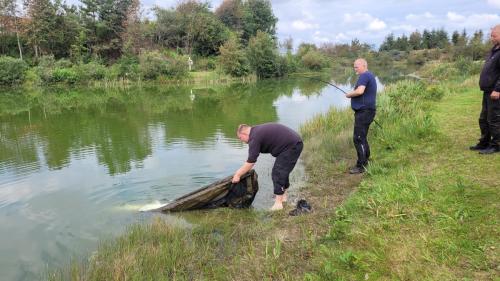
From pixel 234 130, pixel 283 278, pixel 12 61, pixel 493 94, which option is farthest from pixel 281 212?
pixel 12 61

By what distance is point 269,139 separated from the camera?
5352 millimetres

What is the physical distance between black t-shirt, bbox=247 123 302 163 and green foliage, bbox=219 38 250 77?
117ft

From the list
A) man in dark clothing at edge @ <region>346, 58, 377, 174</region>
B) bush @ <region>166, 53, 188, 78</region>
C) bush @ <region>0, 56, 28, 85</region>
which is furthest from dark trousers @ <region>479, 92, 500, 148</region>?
bush @ <region>0, 56, 28, 85</region>

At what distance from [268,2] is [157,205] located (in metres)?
62.5

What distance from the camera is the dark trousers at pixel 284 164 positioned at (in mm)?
5465

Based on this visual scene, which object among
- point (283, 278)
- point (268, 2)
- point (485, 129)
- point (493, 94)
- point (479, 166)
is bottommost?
point (283, 278)

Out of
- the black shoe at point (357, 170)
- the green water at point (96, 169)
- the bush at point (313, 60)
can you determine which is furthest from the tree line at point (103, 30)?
the black shoe at point (357, 170)

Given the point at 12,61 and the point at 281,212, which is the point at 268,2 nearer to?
the point at 12,61

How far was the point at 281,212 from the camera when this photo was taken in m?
5.59

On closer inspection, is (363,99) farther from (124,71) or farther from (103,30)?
(103,30)

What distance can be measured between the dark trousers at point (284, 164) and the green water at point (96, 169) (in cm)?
88

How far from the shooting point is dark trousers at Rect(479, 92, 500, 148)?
573 cm

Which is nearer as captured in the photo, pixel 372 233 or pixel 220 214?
pixel 372 233

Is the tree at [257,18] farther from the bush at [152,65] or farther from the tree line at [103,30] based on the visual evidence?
the bush at [152,65]
